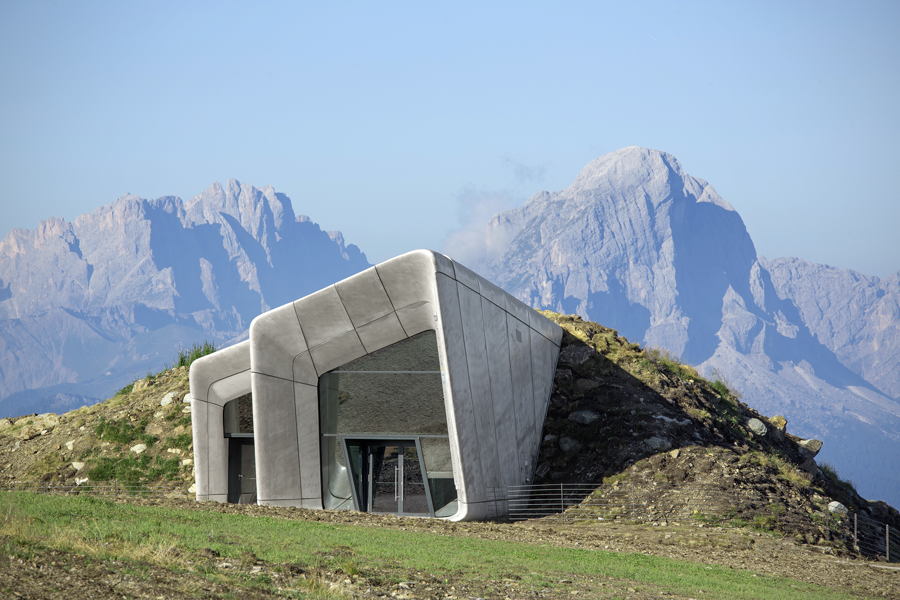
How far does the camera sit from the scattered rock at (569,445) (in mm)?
35781

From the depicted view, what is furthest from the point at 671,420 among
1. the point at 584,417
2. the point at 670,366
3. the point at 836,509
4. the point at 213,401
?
the point at 213,401

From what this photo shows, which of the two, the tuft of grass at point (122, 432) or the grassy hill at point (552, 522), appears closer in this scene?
the grassy hill at point (552, 522)

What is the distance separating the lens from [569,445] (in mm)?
36031

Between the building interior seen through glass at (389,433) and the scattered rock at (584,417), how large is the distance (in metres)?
8.11

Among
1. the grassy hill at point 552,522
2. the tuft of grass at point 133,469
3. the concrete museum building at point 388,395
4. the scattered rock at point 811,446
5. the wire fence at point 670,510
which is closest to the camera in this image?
the grassy hill at point 552,522

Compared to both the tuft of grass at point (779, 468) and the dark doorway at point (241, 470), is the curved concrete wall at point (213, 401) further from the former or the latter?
the tuft of grass at point (779, 468)

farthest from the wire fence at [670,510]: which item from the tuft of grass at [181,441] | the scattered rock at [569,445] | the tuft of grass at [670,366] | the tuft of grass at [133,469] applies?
the tuft of grass at [181,441]

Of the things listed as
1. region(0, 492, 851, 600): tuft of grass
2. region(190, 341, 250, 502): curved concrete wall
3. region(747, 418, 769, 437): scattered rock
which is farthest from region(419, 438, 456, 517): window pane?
region(747, 418, 769, 437): scattered rock

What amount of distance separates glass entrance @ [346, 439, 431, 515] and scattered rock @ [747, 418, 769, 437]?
641 inches

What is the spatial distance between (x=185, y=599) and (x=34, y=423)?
36017 millimetres

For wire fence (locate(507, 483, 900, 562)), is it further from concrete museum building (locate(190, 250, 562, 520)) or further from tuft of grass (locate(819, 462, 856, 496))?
tuft of grass (locate(819, 462, 856, 496))

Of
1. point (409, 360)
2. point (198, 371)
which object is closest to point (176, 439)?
point (198, 371)

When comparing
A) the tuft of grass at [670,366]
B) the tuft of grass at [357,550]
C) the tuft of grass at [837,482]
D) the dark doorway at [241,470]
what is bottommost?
the tuft of grass at [357,550]

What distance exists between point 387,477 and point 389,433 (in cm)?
130
